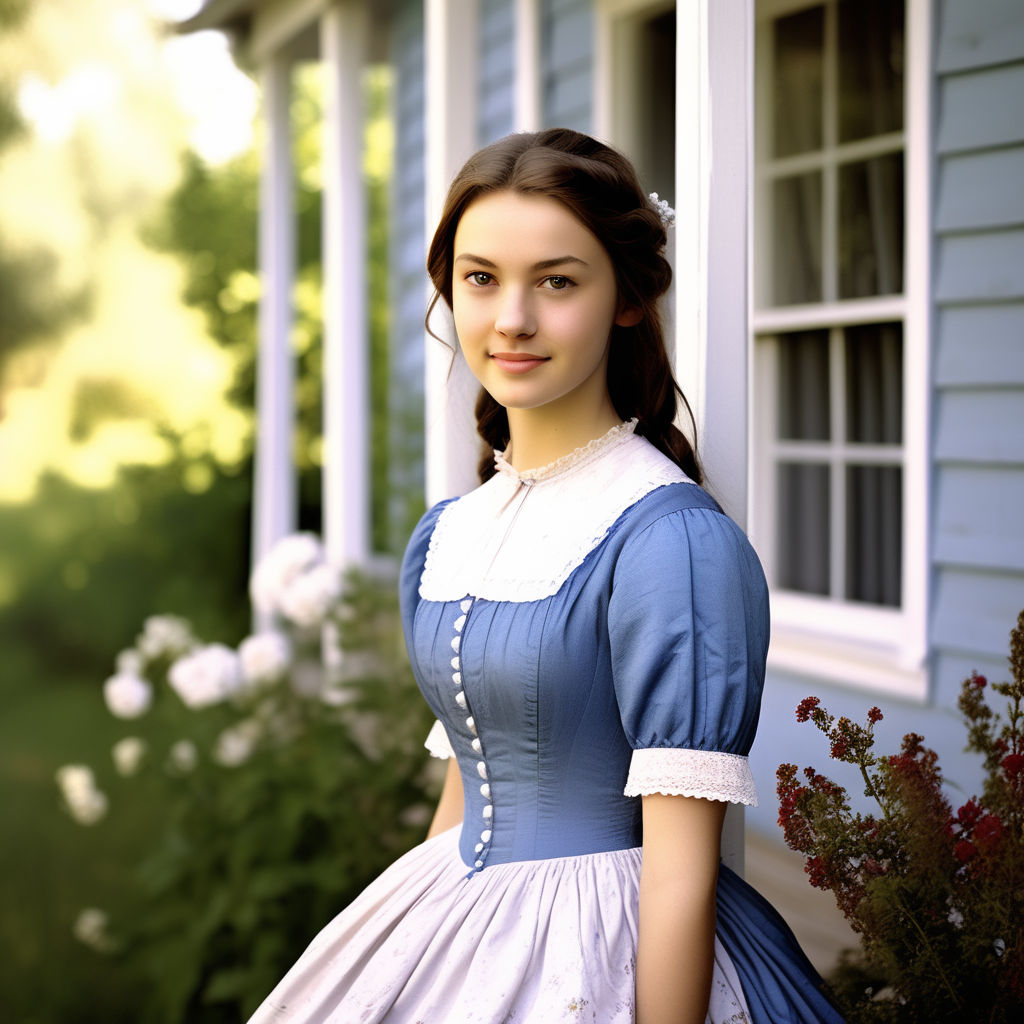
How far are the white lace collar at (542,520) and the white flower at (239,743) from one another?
2008 mm

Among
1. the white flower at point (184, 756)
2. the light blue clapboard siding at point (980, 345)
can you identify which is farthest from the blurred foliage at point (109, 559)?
the light blue clapboard siding at point (980, 345)

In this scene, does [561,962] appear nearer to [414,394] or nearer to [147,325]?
[414,394]

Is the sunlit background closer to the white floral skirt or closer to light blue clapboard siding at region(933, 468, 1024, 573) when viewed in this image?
light blue clapboard siding at region(933, 468, 1024, 573)

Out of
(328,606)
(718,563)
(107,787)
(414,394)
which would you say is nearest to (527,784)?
(718,563)

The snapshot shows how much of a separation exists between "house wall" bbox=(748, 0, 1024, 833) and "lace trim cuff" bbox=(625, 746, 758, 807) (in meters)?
1.66

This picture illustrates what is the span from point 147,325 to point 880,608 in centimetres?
755

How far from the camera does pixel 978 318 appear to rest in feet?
9.20

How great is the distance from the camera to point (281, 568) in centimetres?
341

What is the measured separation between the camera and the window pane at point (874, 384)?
3.34m

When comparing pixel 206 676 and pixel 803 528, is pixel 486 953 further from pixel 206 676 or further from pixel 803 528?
pixel 803 528

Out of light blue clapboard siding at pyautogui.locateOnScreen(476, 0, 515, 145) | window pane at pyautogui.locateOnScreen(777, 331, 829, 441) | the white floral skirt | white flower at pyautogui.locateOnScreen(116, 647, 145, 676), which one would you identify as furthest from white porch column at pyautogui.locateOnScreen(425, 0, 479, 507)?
light blue clapboard siding at pyautogui.locateOnScreen(476, 0, 515, 145)

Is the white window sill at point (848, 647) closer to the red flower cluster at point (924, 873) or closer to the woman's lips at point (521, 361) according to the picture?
the red flower cluster at point (924, 873)

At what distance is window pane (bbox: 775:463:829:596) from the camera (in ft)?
12.1

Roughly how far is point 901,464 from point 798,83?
1.29m
